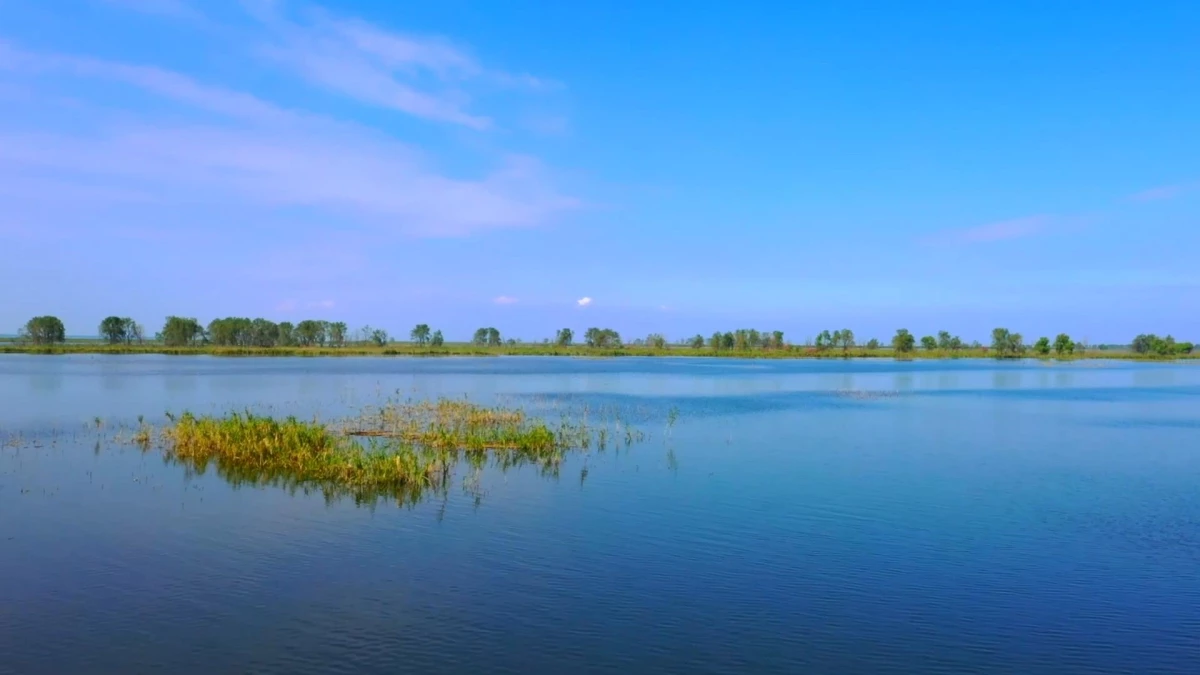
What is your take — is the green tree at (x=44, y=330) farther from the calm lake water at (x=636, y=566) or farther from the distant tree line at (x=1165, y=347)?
the distant tree line at (x=1165, y=347)

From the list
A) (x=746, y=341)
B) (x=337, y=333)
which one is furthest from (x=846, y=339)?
(x=337, y=333)

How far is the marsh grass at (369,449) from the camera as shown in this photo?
13.4m

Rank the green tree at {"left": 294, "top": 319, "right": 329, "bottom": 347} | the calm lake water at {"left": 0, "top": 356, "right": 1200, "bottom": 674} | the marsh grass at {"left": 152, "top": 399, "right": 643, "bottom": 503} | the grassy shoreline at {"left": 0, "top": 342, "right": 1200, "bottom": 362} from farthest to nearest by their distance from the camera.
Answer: the green tree at {"left": 294, "top": 319, "right": 329, "bottom": 347}
the grassy shoreline at {"left": 0, "top": 342, "right": 1200, "bottom": 362}
the marsh grass at {"left": 152, "top": 399, "right": 643, "bottom": 503}
the calm lake water at {"left": 0, "top": 356, "right": 1200, "bottom": 674}

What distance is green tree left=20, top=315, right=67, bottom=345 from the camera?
88.2 metres

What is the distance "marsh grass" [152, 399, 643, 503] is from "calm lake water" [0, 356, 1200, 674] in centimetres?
71

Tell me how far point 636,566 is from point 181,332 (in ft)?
312

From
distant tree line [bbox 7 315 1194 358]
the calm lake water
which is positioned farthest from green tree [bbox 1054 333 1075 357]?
the calm lake water

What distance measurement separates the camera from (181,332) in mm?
91125

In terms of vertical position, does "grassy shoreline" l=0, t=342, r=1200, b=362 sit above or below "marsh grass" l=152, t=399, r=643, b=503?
above

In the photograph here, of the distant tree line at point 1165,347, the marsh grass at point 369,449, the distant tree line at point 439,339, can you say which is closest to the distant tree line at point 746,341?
the distant tree line at point 439,339

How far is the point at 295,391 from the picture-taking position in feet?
103

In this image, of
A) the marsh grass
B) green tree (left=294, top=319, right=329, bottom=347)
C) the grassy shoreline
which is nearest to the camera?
the marsh grass

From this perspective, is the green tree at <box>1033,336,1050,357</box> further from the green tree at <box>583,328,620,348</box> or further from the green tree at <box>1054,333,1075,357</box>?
the green tree at <box>583,328,620,348</box>

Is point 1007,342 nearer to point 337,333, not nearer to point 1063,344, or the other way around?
point 1063,344
